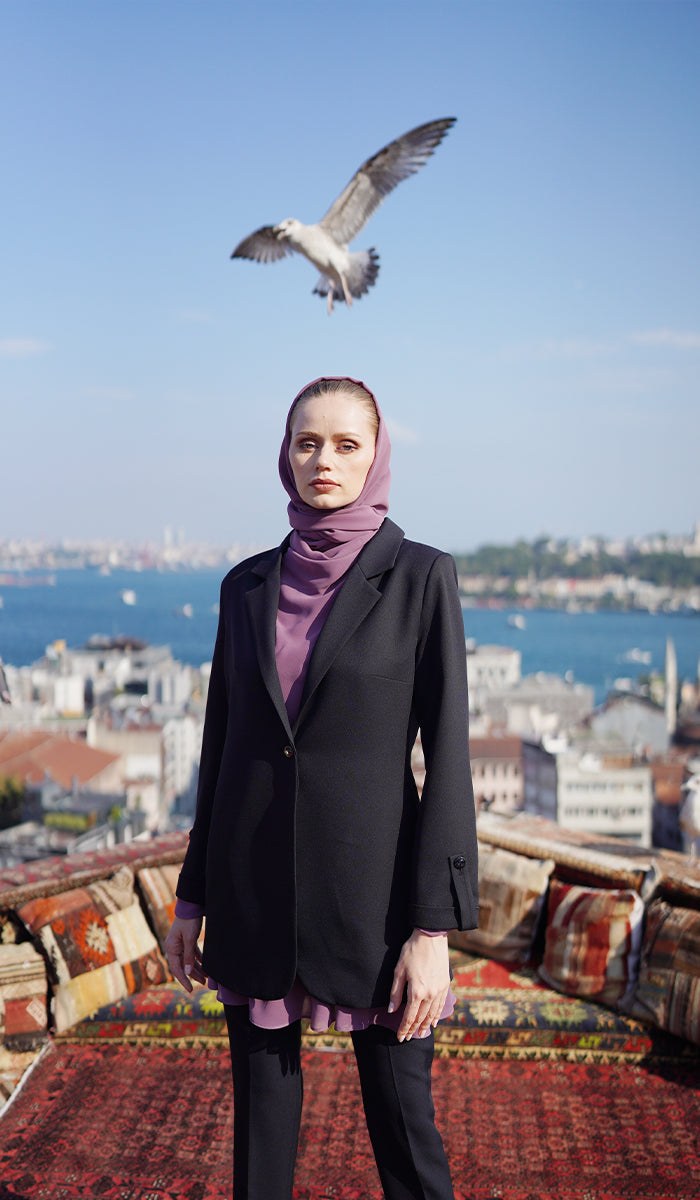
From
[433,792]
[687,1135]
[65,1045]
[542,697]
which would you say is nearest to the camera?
[433,792]

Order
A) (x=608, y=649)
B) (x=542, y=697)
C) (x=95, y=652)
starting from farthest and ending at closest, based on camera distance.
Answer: (x=608, y=649) → (x=542, y=697) → (x=95, y=652)

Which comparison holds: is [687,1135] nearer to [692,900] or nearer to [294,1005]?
[692,900]

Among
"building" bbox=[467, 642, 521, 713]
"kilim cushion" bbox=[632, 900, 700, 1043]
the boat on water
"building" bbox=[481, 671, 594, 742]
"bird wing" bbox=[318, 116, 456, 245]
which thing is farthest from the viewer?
the boat on water

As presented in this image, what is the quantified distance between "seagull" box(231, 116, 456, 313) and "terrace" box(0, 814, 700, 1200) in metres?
1.65

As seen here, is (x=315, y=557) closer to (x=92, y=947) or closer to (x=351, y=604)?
(x=351, y=604)

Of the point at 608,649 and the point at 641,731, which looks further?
the point at 608,649

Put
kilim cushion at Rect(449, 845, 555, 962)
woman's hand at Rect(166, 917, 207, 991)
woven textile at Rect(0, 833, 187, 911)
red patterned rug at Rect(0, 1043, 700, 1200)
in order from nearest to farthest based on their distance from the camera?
woman's hand at Rect(166, 917, 207, 991) < red patterned rug at Rect(0, 1043, 700, 1200) < woven textile at Rect(0, 833, 187, 911) < kilim cushion at Rect(449, 845, 555, 962)

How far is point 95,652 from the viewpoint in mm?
21578

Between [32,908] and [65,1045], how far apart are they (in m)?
0.30

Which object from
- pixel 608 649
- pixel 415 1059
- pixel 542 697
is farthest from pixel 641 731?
pixel 608 649

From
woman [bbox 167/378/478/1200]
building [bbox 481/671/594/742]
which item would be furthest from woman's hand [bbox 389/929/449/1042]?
building [bbox 481/671/594/742]

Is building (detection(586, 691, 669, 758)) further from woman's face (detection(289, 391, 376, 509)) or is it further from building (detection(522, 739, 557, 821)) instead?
woman's face (detection(289, 391, 376, 509))

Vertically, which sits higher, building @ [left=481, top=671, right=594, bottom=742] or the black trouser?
the black trouser

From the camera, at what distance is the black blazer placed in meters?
0.97
